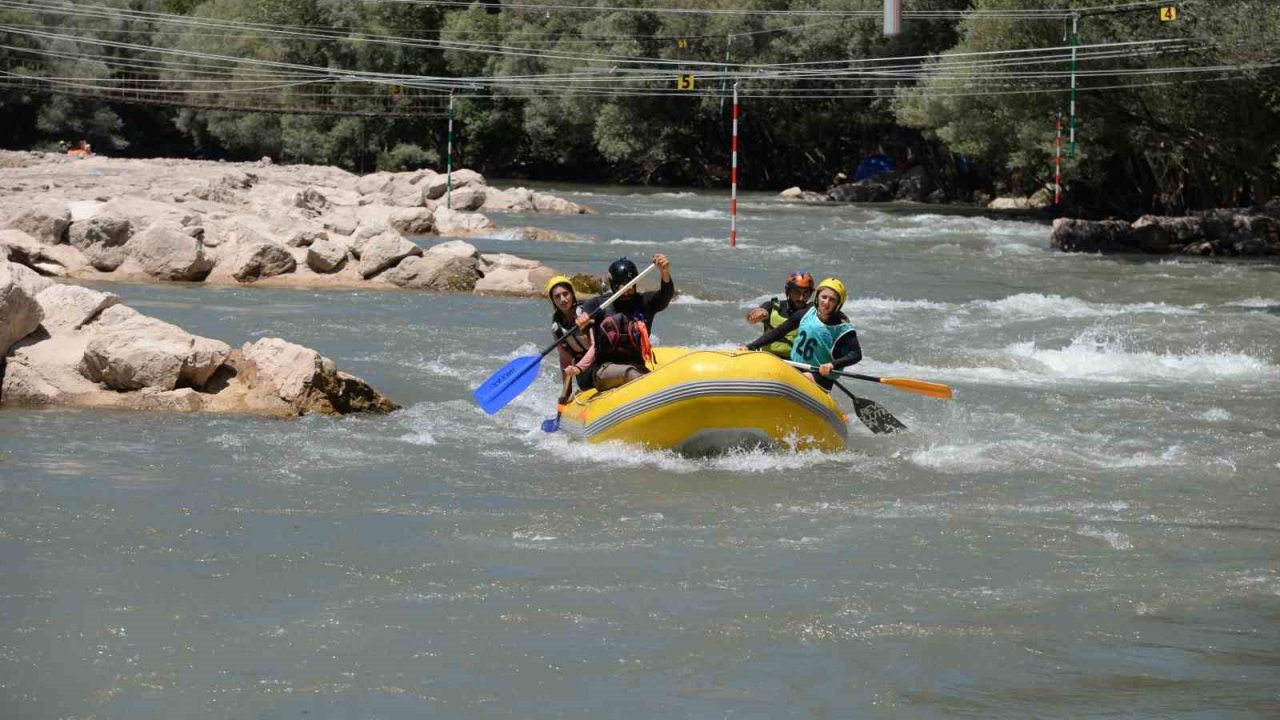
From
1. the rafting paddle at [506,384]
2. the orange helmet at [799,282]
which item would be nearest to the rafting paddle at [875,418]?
the orange helmet at [799,282]

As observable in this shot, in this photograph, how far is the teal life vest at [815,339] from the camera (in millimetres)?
9844

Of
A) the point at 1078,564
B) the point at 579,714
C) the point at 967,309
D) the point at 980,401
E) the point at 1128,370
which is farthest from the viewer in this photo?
the point at 967,309

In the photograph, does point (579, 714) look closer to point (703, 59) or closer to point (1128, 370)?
point (1128, 370)

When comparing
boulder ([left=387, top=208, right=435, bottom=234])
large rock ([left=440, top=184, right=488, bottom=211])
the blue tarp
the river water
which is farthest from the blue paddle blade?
the blue tarp

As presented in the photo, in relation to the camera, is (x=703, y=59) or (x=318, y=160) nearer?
(x=703, y=59)

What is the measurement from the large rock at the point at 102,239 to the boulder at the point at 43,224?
12 cm

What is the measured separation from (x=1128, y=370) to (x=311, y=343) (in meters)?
7.18

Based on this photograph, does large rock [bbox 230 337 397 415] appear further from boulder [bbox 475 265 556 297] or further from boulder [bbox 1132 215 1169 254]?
boulder [bbox 1132 215 1169 254]

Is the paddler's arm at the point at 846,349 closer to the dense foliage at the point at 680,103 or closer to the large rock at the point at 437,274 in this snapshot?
the large rock at the point at 437,274

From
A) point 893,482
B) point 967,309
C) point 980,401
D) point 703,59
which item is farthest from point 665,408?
point 703,59

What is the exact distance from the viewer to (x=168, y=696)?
543cm

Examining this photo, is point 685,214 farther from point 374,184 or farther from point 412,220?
point 412,220

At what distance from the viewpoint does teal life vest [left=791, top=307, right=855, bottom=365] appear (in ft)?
32.3

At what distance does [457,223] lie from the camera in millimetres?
29125
